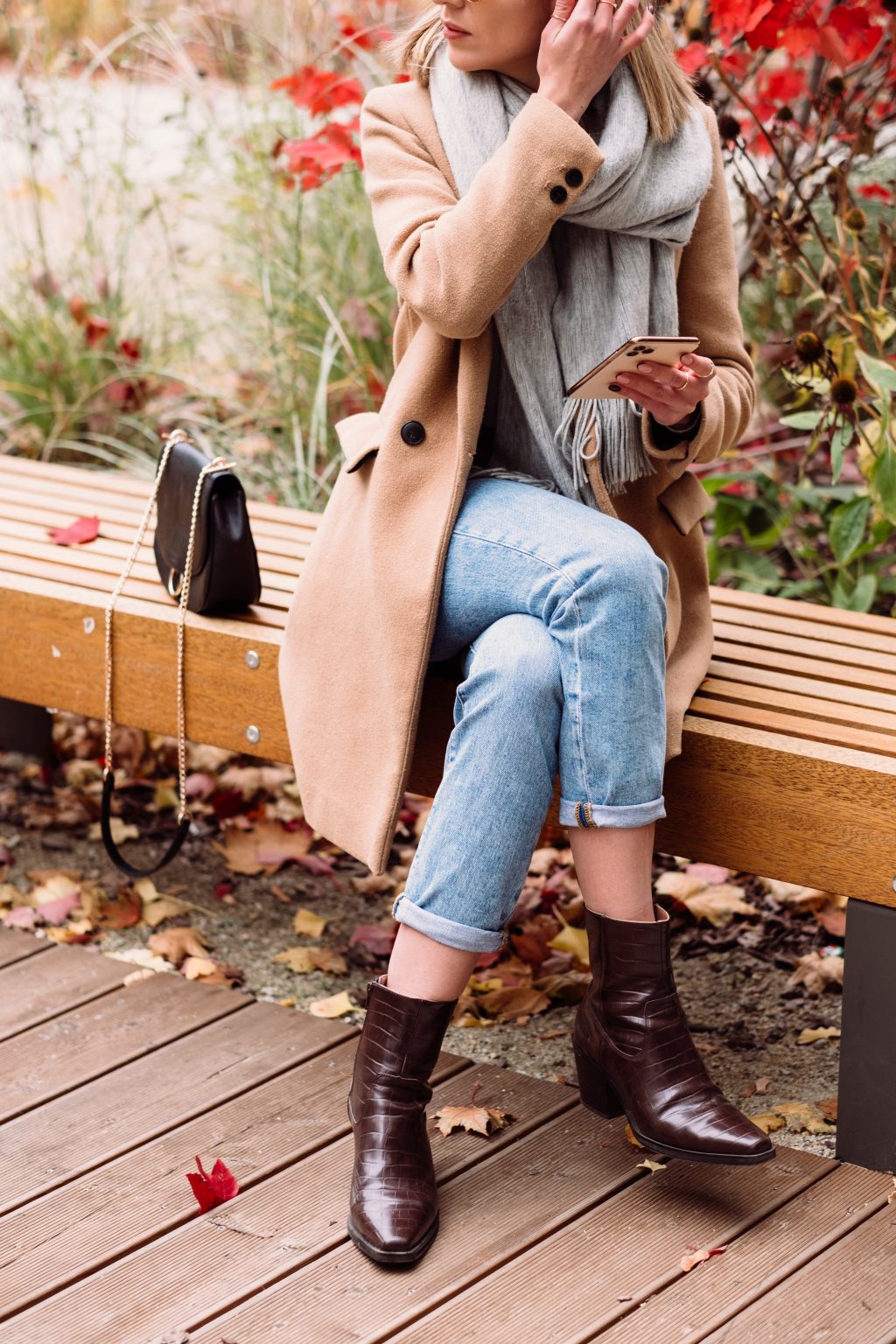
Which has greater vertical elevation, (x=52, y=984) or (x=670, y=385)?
(x=670, y=385)

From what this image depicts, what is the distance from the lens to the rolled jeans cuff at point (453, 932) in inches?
72.2

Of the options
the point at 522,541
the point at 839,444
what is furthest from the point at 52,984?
the point at 839,444

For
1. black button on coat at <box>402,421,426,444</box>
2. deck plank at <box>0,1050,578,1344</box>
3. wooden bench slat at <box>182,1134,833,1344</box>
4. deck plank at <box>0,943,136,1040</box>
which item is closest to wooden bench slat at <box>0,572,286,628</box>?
black button on coat at <box>402,421,426,444</box>

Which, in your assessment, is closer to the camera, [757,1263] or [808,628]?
[757,1263]

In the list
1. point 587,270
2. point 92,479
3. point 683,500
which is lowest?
point 92,479

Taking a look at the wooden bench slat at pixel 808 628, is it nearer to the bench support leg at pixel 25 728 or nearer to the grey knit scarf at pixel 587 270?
the grey knit scarf at pixel 587 270

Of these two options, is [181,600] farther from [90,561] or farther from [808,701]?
[808,701]

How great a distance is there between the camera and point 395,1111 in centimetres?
190

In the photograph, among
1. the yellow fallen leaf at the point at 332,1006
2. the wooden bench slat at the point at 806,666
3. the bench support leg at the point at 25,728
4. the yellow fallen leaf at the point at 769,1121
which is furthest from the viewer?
the bench support leg at the point at 25,728

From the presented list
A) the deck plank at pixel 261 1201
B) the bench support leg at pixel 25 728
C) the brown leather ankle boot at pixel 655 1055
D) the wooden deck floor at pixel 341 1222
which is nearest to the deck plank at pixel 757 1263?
the wooden deck floor at pixel 341 1222

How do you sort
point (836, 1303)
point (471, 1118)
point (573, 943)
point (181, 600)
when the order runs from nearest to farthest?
point (836, 1303) < point (471, 1118) < point (181, 600) < point (573, 943)

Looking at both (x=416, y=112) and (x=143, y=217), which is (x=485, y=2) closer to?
(x=416, y=112)

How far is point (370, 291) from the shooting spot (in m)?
3.89

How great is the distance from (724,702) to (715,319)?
55 centimetres
